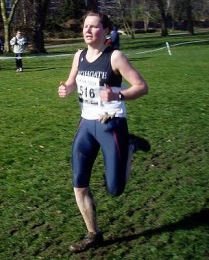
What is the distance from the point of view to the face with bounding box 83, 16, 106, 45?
423 cm

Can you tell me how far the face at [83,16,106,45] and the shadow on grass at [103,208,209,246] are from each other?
1.79m

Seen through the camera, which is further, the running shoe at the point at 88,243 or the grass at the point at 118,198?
the grass at the point at 118,198

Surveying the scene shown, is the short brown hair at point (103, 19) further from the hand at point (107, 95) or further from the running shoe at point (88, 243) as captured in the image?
the running shoe at point (88, 243)

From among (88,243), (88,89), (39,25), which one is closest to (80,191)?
(88,243)

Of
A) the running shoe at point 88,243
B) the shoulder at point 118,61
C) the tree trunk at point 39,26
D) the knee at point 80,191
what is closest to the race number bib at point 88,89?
the shoulder at point 118,61

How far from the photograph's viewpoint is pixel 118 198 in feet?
19.3

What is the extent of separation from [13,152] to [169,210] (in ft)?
10.3

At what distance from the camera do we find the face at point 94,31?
13.9ft

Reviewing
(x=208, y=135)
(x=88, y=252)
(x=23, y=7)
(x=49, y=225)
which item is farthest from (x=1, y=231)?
(x=23, y=7)

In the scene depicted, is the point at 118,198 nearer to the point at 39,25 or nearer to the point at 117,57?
the point at 117,57

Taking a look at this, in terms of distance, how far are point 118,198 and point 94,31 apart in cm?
227

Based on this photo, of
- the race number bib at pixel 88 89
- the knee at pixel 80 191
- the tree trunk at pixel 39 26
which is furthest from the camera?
the tree trunk at pixel 39 26

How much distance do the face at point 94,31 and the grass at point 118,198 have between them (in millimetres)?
1801

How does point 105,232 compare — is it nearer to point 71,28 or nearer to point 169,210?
point 169,210
